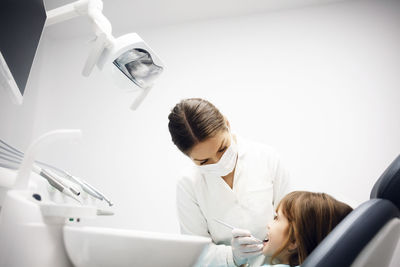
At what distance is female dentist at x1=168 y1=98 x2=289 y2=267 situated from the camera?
120cm

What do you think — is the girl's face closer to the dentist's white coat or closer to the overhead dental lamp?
the dentist's white coat

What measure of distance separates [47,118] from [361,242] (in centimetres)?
276

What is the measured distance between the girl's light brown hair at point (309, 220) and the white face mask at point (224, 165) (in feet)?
1.18

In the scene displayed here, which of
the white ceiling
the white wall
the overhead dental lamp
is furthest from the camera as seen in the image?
the white ceiling

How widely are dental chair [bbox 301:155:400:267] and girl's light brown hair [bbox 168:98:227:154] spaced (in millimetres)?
686

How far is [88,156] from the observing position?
2455mm

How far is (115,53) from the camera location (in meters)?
0.90

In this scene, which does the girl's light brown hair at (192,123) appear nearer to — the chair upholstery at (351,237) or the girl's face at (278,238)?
the girl's face at (278,238)

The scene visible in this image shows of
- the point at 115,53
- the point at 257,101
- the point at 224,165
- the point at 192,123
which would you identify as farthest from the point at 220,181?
the point at 257,101

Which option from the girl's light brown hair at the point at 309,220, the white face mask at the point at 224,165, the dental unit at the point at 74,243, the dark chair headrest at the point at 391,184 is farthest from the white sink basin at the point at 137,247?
the white face mask at the point at 224,165

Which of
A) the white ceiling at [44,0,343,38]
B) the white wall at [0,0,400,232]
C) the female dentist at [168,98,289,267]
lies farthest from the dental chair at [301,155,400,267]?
the white ceiling at [44,0,343,38]

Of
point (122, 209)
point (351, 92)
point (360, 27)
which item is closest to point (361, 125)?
point (351, 92)

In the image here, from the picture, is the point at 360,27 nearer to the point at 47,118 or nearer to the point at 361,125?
the point at 361,125

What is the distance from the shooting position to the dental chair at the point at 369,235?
537 mm
